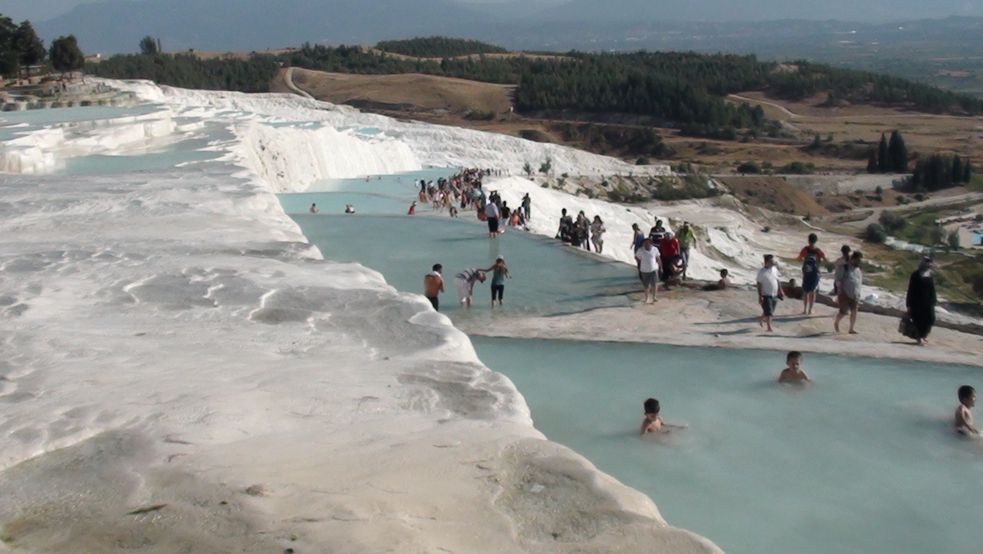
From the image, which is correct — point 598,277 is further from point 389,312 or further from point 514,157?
point 514,157

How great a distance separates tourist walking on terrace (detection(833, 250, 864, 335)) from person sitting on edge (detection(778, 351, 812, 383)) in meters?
2.00

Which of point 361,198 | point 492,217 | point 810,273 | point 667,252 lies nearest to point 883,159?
point 361,198

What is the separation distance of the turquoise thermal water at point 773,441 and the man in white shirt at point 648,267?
6.52ft

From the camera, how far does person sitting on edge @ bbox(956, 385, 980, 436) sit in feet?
21.0

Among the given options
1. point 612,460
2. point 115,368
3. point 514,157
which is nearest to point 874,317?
point 612,460

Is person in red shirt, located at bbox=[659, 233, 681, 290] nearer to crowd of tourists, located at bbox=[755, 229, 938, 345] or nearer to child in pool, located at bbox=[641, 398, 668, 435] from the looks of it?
crowd of tourists, located at bbox=[755, 229, 938, 345]

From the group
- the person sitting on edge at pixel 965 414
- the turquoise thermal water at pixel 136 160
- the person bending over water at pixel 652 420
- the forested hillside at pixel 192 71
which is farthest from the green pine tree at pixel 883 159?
the person bending over water at pixel 652 420

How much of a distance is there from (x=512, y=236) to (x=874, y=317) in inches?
200

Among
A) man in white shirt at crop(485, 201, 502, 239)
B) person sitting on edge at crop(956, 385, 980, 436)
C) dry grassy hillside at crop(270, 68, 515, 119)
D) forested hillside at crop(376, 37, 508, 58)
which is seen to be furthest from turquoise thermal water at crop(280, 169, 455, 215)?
forested hillside at crop(376, 37, 508, 58)

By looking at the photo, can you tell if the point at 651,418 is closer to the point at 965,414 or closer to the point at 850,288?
the point at 965,414

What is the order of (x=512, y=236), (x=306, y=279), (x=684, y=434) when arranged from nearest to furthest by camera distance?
(x=684, y=434), (x=306, y=279), (x=512, y=236)

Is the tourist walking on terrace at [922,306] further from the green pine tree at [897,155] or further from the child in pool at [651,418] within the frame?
the green pine tree at [897,155]

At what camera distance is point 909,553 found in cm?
491

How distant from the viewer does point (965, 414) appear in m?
6.41
